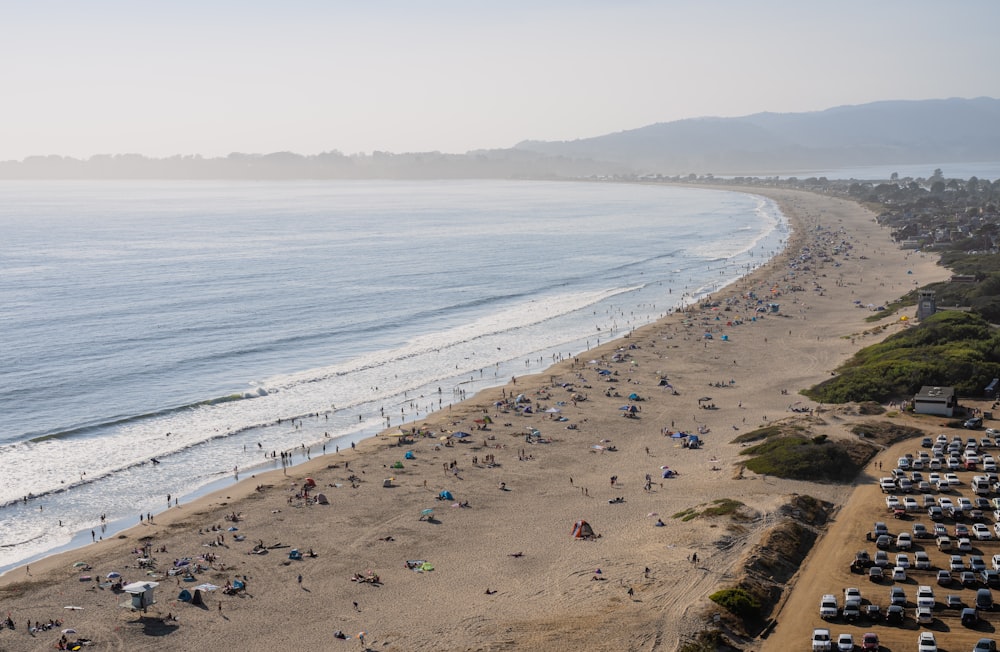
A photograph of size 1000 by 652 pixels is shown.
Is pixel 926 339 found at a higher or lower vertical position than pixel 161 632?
higher

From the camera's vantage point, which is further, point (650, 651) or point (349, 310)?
point (349, 310)

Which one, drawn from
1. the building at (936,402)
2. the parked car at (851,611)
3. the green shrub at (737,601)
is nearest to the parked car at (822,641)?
the parked car at (851,611)

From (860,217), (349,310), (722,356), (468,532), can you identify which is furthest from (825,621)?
(860,217)

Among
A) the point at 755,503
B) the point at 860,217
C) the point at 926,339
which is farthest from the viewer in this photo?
the point at 860,217

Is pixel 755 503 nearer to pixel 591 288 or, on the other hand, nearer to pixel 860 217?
pixel 591 288

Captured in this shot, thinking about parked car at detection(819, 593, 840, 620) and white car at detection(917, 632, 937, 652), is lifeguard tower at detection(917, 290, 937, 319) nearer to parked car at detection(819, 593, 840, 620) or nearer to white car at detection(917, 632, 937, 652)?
parked car at detection(819, 593, 840, 620)

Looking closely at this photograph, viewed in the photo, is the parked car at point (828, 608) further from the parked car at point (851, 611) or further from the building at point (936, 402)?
the building at point (936, 402)

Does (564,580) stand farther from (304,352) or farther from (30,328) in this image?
(30,328)

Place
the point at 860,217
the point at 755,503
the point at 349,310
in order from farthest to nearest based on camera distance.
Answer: the point at 860,217, the point at 349,310, the point at 755,503
